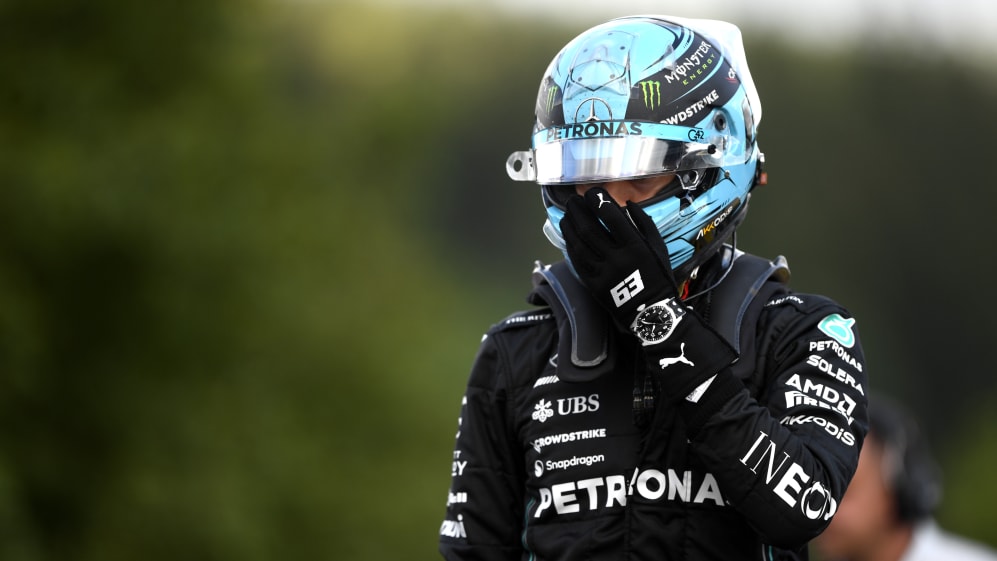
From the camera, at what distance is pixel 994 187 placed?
4209 cm

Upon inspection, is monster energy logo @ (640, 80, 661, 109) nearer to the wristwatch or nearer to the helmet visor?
the helmet visor

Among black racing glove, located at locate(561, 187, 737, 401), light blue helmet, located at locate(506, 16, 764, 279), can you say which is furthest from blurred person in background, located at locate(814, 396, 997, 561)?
black racing glove, located at locate(561, 187, 737, 401)

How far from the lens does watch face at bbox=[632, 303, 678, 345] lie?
276cm

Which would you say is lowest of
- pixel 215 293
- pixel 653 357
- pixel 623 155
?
pixel 215 293

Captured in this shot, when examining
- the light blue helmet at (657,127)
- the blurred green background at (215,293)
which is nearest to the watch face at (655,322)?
the light blue helmet at (657,127)

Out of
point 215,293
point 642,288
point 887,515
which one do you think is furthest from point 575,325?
point 215,293

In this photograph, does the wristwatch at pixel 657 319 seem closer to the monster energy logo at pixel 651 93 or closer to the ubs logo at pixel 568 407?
the ubs logo at pixel 568 407

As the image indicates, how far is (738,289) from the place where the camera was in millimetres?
3037

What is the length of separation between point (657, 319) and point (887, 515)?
12.4 ft

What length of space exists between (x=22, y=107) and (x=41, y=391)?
202 centimetres

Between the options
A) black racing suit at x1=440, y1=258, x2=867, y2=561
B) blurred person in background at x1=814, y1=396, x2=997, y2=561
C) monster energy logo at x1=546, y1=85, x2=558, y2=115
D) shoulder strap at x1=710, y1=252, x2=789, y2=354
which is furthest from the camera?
blurred person in background at x1=814, y1=396, x2=997, y2=561

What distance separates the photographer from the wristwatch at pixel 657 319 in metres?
2.76

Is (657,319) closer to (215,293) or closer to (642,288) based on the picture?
(642,288)

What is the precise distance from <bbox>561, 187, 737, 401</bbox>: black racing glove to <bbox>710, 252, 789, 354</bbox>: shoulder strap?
167 mm
